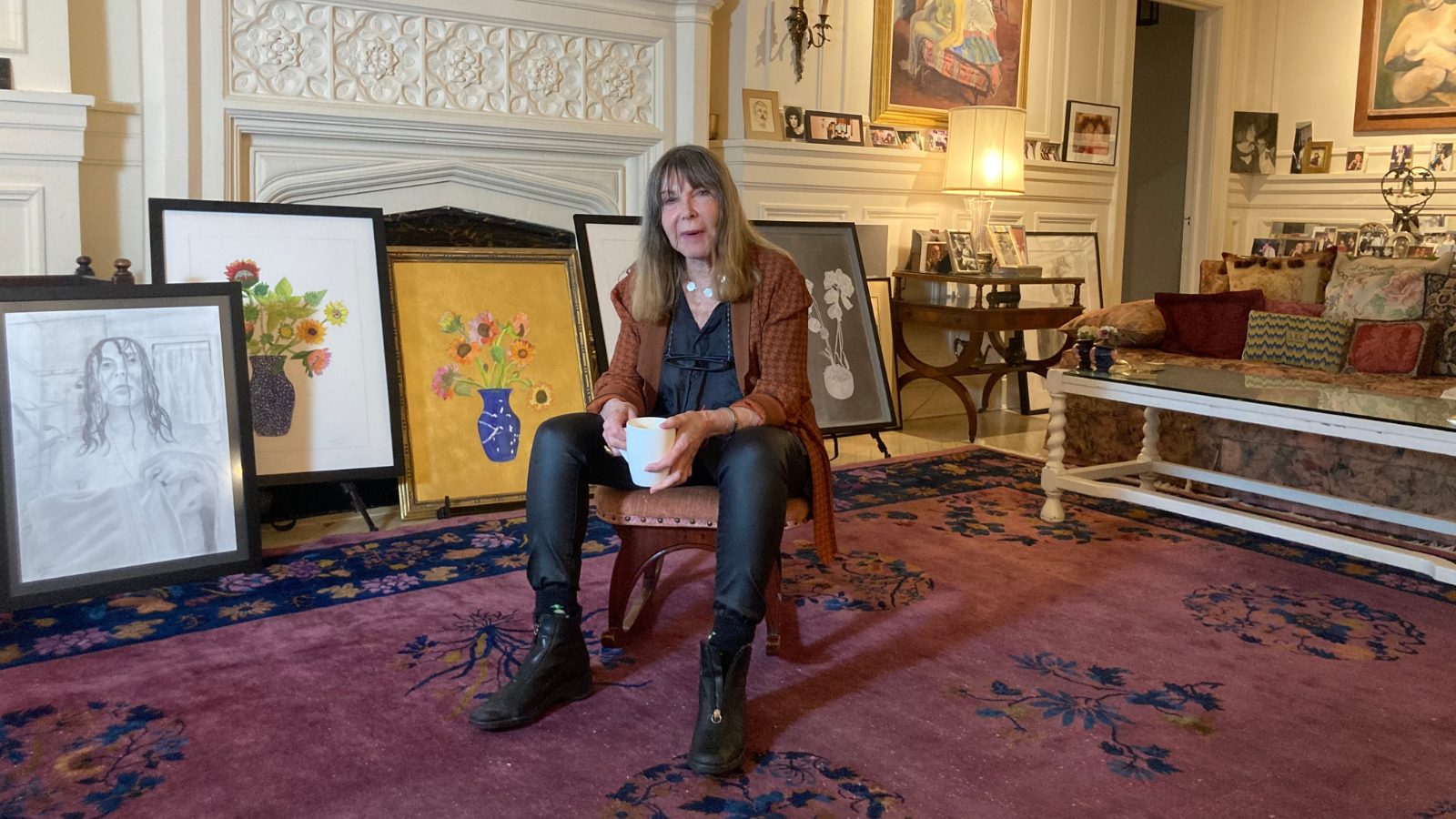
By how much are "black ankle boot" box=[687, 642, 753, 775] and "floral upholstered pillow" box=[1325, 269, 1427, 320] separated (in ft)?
10.8

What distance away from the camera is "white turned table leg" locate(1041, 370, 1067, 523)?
3543mm

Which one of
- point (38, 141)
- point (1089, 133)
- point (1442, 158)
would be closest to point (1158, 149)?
point (1442, 158)

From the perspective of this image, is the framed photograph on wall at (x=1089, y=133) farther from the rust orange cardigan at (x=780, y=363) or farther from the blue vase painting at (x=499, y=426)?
the rust orange cardigan at (x=780, y=363)

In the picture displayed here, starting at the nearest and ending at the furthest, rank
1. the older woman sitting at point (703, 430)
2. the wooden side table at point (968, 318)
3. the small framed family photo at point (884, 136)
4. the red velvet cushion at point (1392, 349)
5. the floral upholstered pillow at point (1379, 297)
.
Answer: the older woman sitting at point (703, 430), the red velvet cushion at point (1392, 349), the floral upholstered pillow at point (1379, 297), the wooden side table at point (968, 318), the small framed family photo at point (884, 136)

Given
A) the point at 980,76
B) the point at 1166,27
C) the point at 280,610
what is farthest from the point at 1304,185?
the point at 280,610

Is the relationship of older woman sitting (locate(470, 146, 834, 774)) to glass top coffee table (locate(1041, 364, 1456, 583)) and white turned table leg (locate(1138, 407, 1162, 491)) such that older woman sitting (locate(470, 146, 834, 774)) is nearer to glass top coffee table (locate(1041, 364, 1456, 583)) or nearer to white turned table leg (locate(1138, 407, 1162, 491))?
glass top coffee table (locate(1041, 364, 1456, 583))

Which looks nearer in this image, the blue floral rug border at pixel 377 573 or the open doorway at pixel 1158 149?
the blue floral rug border at pixel 377 573

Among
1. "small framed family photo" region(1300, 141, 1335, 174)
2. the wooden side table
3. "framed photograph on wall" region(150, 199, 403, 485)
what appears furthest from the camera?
"small framed family photo" region(1300, 141, 1335, 174)

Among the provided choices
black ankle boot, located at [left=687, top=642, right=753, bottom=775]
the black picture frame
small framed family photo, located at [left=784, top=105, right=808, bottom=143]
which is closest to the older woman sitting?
black ankle boot, located at [left=687, top=642, right=753, bottom=775]

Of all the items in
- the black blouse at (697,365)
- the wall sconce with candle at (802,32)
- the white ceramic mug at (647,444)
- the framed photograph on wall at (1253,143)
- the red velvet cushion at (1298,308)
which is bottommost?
the white ceramic mug at (647,444)

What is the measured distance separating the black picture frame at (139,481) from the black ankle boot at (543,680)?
108 cm

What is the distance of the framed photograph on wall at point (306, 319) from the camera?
314 cm

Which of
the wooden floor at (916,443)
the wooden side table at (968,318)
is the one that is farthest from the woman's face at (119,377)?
the wooden side table at (968,318)

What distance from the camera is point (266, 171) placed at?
3434mm
